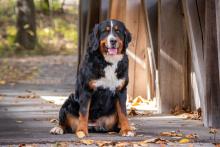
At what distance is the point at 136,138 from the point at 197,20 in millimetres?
2052

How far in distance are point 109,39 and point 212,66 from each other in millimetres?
1555

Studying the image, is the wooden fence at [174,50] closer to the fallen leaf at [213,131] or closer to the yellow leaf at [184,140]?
the fallen leaf at [213,131]

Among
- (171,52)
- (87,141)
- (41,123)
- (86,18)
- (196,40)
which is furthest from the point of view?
(86,18)

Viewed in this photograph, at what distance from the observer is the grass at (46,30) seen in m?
30.9

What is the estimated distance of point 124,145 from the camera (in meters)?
6.60

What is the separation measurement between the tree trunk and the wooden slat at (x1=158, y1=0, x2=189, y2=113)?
21.8m

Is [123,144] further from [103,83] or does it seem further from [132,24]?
[132,24]

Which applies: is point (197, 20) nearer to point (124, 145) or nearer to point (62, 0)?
point (124, 145)

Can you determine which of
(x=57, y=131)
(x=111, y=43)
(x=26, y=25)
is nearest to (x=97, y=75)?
(x=111, y=43)

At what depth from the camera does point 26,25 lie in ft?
102

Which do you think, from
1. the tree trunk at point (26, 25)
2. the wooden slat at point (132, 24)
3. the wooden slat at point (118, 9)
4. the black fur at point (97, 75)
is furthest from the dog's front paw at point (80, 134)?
the tree trunk at point (26, 25)

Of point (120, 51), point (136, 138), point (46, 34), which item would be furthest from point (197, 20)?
point (46, 34)

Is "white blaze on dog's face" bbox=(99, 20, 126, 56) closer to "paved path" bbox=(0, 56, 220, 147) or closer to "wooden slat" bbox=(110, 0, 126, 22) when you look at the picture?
"paved path" bbox=(0, 56, 220, 147)

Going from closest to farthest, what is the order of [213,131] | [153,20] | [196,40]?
1. [213,131]
2. [196,40]
3. [153,20]
